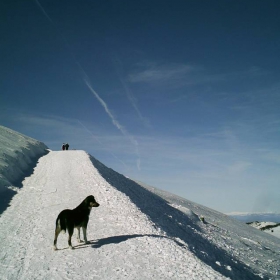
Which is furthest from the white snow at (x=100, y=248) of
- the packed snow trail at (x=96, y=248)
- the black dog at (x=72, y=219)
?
the black dog at (x=72, y=219)

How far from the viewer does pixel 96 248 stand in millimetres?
10375

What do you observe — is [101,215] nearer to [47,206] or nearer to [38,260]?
[47,206]

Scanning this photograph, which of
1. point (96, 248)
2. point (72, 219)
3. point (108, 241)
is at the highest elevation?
point (72, 219)

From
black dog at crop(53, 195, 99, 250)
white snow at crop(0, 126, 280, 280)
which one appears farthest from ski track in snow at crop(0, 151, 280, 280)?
black dog at crop(53, 195, 99, 250)

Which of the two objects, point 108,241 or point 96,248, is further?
point 108,241

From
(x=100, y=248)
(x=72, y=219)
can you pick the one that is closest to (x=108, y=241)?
(x=100, y=248)

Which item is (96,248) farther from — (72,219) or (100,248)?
(72,219)

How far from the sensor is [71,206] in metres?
16.8

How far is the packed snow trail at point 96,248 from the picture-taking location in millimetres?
8633

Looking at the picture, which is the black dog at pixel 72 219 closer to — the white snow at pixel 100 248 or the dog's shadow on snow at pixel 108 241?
the dog's shadow on snow at pixel 108 241

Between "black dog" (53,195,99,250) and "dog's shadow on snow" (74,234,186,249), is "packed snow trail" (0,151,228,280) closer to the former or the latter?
"dog's shadow on snow" (74,234,186,249)

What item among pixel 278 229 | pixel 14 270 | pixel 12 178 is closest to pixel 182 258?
pixel 14 270

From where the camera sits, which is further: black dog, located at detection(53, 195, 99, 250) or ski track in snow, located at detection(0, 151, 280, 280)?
black dog, located at detection(53, 195, 99, 250)

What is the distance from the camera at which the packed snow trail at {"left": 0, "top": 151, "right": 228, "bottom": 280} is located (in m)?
8.63
